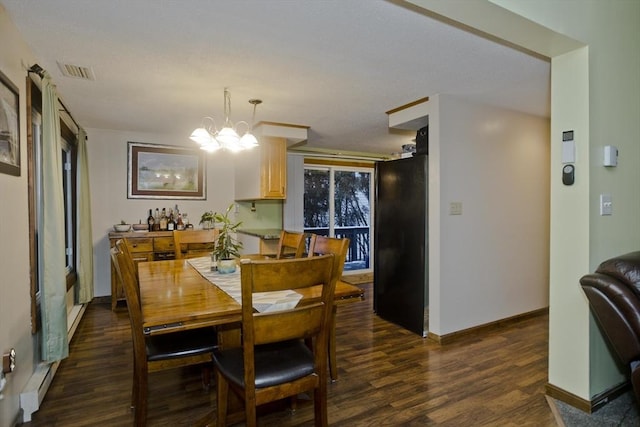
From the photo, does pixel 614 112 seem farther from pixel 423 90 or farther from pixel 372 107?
pixel 372 107

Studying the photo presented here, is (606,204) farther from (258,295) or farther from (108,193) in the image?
(108,193)

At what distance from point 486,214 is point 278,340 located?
2792 millimetres

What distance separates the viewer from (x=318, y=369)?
1.60 meters

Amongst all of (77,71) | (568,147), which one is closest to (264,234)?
(77,71)

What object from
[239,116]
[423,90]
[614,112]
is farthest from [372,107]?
[614,112]

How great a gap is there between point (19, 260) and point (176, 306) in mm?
1132

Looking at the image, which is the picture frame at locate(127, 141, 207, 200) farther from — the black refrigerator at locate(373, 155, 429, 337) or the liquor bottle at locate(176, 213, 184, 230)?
the black refrigerator at locate(373, 155, 429, 337)

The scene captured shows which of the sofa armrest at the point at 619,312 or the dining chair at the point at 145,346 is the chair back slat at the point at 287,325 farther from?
the sofa armrest at the point at 619,312

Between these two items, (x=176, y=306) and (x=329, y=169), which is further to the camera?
(x=329, y=169)

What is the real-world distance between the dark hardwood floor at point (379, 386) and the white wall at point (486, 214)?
411mm

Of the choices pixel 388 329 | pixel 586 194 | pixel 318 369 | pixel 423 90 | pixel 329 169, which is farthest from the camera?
pixel 329 169

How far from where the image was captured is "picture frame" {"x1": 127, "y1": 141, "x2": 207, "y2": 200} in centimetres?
462

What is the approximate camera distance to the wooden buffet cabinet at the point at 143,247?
4137mm

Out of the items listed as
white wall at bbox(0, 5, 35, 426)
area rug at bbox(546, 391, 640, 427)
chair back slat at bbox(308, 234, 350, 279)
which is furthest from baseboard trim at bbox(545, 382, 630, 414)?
white wall at bbox(0, 5, 35, 426)
